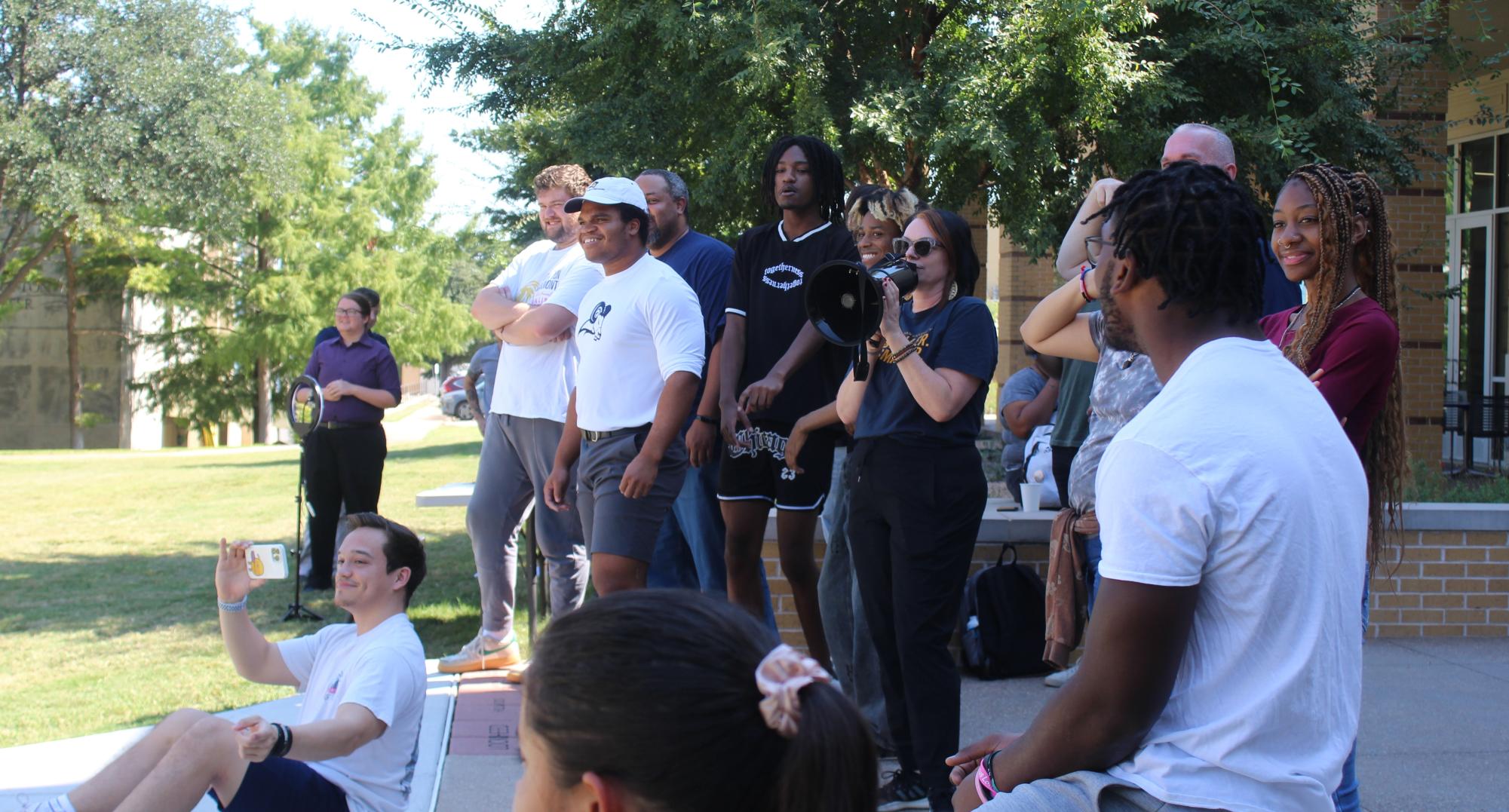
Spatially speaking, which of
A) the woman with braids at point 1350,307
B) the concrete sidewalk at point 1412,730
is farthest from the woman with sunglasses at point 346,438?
the woman with braids at point 1350,307

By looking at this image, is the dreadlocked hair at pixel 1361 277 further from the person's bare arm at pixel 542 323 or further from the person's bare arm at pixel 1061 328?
the person's bare arm at pixel 542 323

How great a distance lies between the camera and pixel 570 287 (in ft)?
18.3

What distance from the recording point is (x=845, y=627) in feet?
16.4

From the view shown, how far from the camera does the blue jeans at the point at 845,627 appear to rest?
4.79 m

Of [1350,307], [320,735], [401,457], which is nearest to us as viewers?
[1350,307]

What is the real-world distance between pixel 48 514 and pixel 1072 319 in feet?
47.7

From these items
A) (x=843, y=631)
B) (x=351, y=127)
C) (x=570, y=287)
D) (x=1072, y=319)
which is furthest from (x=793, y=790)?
(x=351, y=127)

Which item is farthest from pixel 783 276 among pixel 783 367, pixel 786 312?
pixel 783 367

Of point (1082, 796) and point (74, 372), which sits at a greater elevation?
point (74, 372)

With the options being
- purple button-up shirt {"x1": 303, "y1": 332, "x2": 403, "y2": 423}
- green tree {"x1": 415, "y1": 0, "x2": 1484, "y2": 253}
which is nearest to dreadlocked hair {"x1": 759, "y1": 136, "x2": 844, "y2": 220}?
green tree {"x1": 415, "y1": 0, "x2": 1484, "y2": 253}

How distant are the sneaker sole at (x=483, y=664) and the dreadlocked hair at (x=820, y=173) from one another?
2630 mm

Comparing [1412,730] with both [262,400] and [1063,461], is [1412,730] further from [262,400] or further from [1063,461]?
[262,400]

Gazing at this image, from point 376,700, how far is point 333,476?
5345mm

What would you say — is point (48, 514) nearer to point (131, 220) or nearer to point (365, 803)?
point (365, 803)
